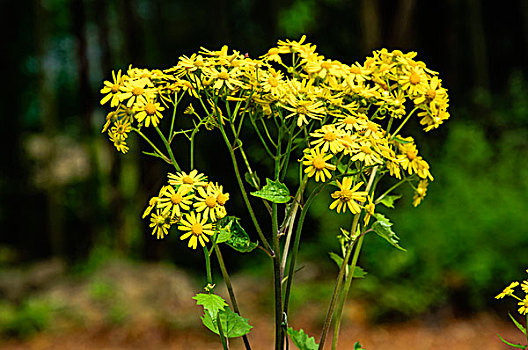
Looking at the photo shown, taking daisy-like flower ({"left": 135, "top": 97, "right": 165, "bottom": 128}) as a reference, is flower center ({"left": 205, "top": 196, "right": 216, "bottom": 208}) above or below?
below

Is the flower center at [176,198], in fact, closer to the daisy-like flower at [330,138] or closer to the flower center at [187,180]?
the flower center at [187,180]

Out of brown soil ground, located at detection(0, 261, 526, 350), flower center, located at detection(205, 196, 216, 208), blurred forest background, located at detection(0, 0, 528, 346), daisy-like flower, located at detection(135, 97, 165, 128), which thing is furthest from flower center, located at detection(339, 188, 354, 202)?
blurred forest background, located at detection(0, 0, 528, 346)

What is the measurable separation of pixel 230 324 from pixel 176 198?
297mm

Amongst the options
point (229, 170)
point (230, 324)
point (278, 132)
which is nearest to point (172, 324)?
point (229, 170)

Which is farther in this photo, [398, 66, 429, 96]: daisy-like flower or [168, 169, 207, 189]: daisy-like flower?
[398, 66, 429, 96]: daisy-like flower

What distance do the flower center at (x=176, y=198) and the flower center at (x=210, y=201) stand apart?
46 mm

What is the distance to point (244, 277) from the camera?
4652mm

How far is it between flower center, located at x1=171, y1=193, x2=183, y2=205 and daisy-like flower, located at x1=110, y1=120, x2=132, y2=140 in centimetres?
19

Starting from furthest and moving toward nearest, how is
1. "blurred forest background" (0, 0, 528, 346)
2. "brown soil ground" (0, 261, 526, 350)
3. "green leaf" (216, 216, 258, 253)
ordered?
"blurred forest background" (0, 0, 528, 346), "brown soil ground" (0, 261, 526, 350), "green leaf" (216, 216, 258, 253)

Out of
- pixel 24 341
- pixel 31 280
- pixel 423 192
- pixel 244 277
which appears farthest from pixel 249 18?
pixel 423 192

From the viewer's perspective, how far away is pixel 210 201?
1083mm

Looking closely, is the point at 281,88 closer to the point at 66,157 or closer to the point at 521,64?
the point at 66,157

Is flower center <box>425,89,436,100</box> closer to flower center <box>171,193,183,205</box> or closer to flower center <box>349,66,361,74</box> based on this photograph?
flower center <box>349,66,361,74</box>

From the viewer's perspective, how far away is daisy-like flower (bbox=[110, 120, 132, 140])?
1.20 meters
